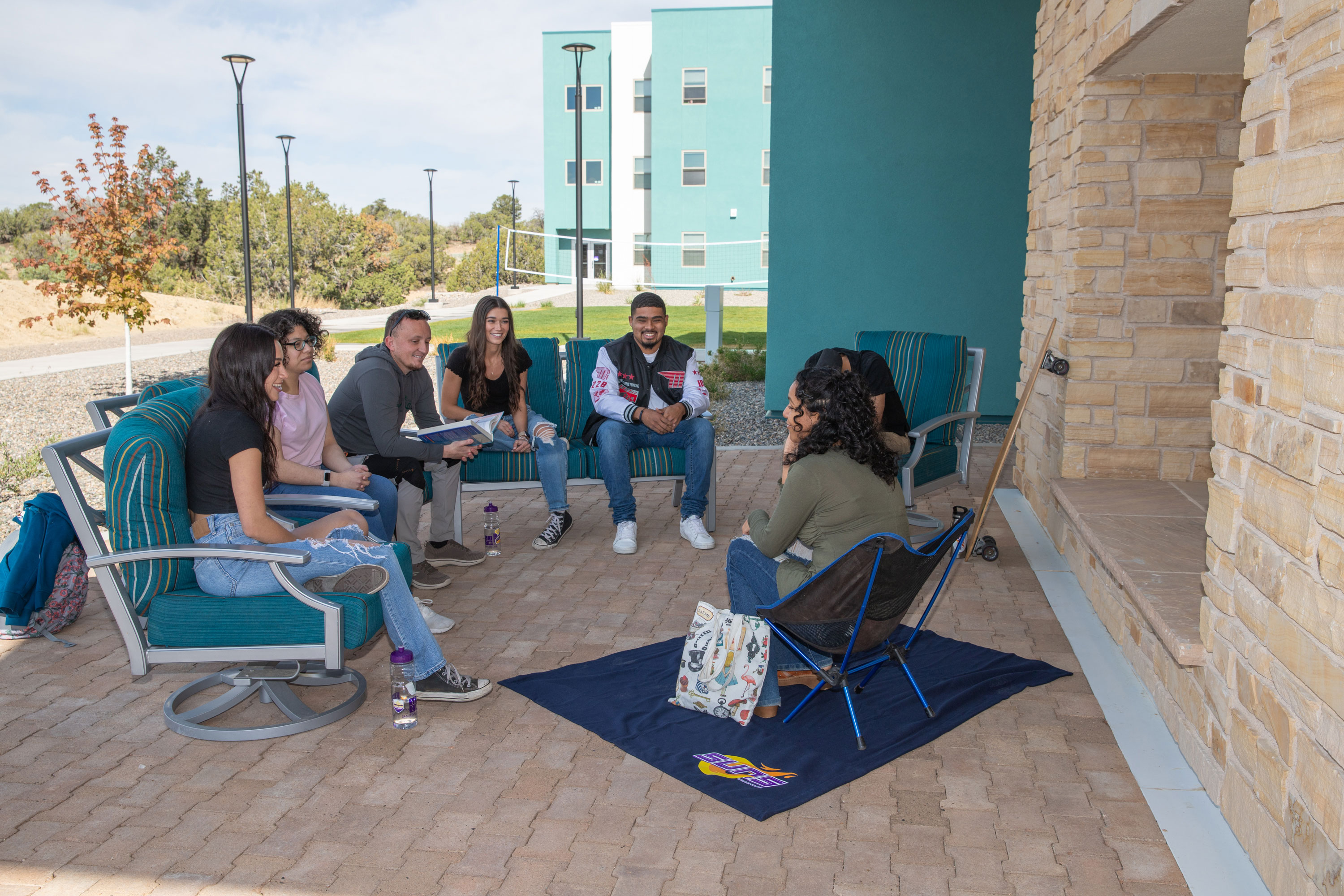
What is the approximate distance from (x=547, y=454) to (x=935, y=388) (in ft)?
7.92

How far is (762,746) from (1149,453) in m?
3.01

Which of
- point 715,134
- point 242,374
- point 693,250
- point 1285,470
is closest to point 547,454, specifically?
point 242,374

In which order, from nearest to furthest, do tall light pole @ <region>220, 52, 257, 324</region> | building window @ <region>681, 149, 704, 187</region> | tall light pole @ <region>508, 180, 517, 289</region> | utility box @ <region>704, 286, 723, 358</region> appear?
tall light pole @ <region>220, 52, 257, 324</region>, utility box @ <region>704, 286, 723, 358</region>, building window @ <region>681, 149, 704, 187</region>, tall light pole @ <region>508, 180, 517, 289</region>

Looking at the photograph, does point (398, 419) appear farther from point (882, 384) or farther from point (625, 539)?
point (882, 384)

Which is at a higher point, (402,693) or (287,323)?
(287,323)

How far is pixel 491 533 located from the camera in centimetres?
578

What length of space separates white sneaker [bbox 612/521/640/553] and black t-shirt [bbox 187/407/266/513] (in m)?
2.62

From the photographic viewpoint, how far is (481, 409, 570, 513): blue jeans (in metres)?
5.84

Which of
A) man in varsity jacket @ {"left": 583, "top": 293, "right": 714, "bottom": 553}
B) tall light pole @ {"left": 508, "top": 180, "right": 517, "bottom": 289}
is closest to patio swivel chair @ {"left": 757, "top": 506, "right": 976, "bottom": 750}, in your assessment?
man in varsity jacket @ {"left": 583, "top": 293, "right": 714, "bottom": 553}

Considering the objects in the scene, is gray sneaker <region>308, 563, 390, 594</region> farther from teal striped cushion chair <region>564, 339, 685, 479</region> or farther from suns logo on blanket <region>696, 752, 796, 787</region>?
teal striped cushion chair <region>564, 339, 685, 479</region>

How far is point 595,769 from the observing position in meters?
3.25

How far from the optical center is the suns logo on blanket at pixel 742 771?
3.15 meters

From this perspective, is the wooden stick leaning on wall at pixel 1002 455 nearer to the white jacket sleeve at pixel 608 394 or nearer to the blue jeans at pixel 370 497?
the white jacket sleeve at pixel 608 394

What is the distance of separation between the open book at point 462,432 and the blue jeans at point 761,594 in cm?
184
